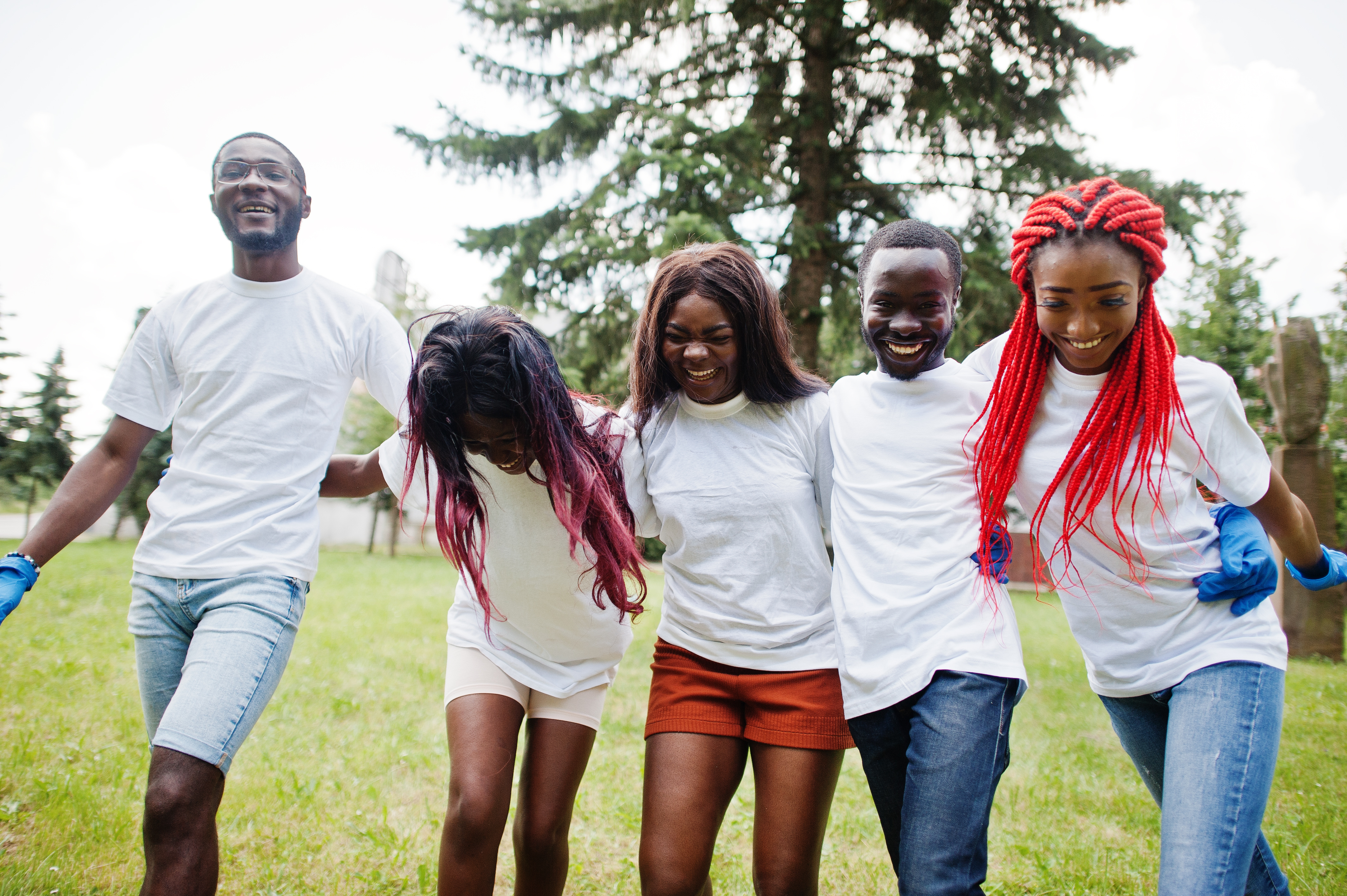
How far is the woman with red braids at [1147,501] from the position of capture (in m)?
1.90

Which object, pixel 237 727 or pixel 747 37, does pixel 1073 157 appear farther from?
pixel 237 727

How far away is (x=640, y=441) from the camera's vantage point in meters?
2.66

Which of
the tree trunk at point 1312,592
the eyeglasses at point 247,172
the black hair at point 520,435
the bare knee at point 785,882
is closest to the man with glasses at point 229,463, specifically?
the eyeglasses at point 247,172

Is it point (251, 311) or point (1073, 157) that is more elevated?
point (1073, 157)

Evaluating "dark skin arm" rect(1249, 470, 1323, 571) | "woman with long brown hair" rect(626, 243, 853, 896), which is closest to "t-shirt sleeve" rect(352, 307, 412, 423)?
"woman with long brown hair" rect(626, 243, 853, 896)

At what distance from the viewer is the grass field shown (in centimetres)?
347

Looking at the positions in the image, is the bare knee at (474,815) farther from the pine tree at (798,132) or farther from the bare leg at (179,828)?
the pine tree at (798,132)

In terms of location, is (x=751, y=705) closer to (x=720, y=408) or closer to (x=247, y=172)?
(x=720, y=408)

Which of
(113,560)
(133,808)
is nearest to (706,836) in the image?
(133,808)

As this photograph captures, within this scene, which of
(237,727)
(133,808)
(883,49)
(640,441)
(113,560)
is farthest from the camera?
(113,560)

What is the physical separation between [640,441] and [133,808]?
3.23m

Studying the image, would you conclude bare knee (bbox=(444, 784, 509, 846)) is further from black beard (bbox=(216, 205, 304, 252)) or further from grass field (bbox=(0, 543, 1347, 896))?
black beard (bbox=(216, 205, 304, 252))

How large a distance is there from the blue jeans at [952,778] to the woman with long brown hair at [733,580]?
0.32 m

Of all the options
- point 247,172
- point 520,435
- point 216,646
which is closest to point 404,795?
point 216,646
